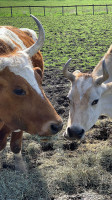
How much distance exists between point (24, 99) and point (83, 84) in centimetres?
146

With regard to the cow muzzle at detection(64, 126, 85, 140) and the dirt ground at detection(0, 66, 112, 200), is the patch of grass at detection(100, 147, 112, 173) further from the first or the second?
the cow muzzle at detection(64, 126, 85, 140)

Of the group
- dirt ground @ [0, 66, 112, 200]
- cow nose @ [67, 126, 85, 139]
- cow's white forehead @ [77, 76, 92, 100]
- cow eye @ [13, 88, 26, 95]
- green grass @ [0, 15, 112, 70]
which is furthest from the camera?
green grass @ [0, 15, 112, 70]

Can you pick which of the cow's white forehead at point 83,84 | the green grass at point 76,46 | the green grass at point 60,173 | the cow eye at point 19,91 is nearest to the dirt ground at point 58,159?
the green grass at point 60,173

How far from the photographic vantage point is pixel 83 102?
436 centimetres

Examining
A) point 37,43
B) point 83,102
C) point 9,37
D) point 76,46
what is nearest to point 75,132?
point 83,102

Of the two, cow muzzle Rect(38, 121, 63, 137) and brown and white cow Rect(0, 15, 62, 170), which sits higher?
brown and white cow Rect(0, 15, 62, 170)

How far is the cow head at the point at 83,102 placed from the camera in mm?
4285

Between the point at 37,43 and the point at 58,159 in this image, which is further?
the point at 58,159

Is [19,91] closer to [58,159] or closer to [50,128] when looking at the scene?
[50,128]

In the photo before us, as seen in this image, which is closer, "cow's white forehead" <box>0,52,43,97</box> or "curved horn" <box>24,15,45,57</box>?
"cow's white forehead" <box>0,52,43,97</box>

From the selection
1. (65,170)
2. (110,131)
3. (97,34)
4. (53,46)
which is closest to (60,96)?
(110,131)

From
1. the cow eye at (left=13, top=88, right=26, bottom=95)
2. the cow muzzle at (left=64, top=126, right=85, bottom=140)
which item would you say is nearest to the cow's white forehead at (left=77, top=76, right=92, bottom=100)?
the cow muzzle at (left=64, top=126, right=85, bottom=140)

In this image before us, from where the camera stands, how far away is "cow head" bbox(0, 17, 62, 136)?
3.20 meters

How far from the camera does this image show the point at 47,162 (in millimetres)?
4770
